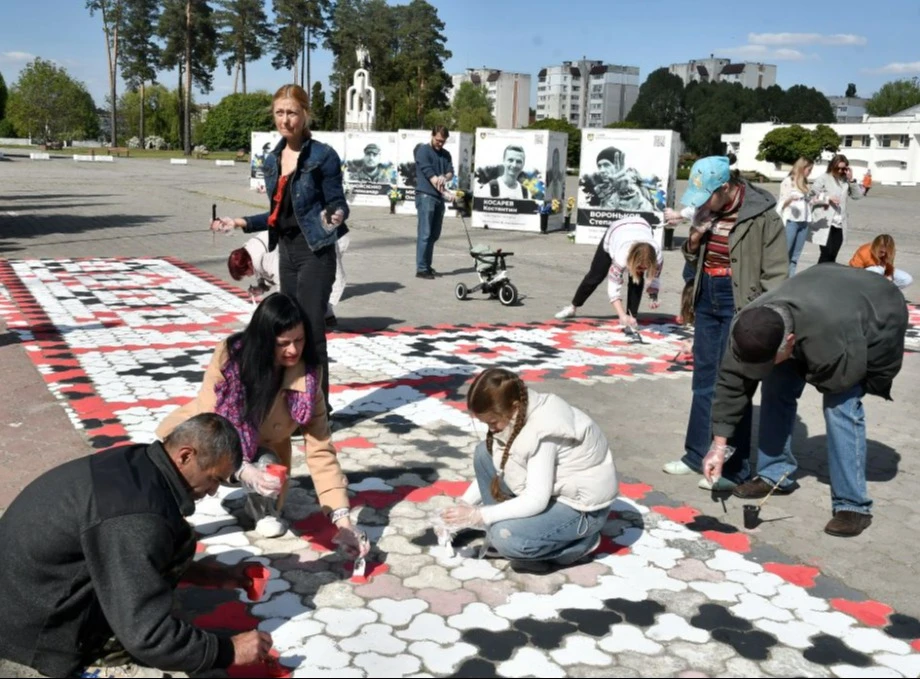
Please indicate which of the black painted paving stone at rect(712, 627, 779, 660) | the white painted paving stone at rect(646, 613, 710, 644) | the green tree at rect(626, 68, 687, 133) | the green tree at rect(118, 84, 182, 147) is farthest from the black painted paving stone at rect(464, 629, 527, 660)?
the green tree at rect(626, 68, 687, 133)

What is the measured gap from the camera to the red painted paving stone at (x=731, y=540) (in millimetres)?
4442

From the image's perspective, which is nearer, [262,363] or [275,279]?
[262,363]

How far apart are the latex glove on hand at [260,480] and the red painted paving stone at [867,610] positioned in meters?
2.36

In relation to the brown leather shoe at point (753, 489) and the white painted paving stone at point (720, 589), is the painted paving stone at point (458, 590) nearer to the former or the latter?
the white painted paving stone at point (720, 589)

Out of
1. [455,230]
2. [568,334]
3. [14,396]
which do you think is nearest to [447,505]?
[14,396]

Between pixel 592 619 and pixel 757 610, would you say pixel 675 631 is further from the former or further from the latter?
pixel 757 610

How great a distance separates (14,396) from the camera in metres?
6.43

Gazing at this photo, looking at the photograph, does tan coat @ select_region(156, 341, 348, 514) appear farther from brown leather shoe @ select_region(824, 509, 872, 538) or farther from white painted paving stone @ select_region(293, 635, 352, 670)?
brown leather shoe @ select_region(824, 509, 872, 538)

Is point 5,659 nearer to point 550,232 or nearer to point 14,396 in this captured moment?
point 14,396

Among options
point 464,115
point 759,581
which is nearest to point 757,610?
point 759,581

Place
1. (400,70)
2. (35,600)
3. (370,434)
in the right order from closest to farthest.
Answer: (35,600)
(370,434)
(400,70)

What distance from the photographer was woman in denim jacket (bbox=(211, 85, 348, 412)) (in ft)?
18.4

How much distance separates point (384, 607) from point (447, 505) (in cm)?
116

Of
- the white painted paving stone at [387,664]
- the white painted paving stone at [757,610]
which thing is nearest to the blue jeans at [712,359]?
the white painted paving stone at [757,610]
